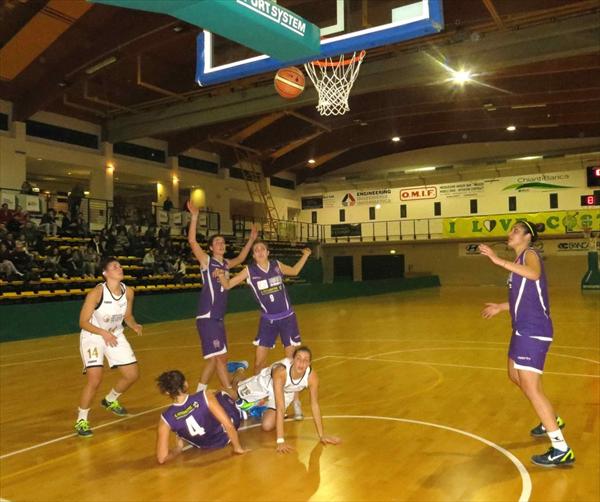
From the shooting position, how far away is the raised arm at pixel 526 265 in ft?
13.2

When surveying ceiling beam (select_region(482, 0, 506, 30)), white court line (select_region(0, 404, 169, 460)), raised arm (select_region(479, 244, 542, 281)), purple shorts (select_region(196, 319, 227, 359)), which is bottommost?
white court line (select_region(0, 404, 169, 460))

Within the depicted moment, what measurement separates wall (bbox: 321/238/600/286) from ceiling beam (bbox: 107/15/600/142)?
16347 millimetres

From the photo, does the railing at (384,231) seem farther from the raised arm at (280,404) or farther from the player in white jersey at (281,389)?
the raised arm at (280,404)

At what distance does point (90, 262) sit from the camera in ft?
54.8

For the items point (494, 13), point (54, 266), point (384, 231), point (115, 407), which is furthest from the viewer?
point (384, 231)

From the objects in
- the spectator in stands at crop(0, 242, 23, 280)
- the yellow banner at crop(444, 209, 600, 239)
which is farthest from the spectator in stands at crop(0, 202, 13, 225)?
the yellow banner at crop(444, 209, 600, 239)

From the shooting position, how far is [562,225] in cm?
3028

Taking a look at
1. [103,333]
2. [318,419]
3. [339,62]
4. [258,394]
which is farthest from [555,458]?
[339,62]

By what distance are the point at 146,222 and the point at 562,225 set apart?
72.4ft

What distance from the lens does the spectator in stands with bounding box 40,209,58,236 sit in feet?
59.4

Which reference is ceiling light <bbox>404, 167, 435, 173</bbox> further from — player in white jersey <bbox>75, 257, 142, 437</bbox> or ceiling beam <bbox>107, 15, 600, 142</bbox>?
player in white jersey <bbox>75, 257, 142, 437</bbox>

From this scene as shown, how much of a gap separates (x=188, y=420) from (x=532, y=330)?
2.78 m

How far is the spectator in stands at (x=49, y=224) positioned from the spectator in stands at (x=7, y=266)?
358cm

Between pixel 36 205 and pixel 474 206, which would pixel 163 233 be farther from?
pixel 474 206
